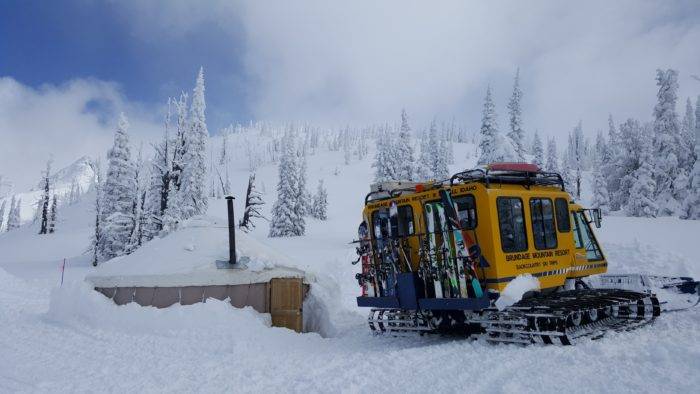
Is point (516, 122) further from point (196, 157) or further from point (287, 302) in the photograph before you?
point (287, 302)

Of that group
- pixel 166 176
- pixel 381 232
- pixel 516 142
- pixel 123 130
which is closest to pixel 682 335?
pixel 381 232

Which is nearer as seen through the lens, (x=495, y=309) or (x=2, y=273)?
(x=495, y=309)

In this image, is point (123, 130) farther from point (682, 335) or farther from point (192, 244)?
point (682, 335)

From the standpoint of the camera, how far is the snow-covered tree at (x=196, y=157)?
33781 mm

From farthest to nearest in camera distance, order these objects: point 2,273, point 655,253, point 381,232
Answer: point 2,273 → point 655,253 → point 381,232

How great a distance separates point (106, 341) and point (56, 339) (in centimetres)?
107

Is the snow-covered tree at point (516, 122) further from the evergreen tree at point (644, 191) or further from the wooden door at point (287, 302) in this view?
the wooden door at point (287, 302)

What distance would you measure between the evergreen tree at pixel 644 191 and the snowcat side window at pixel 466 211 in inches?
1490

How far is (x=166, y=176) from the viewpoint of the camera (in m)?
30.1

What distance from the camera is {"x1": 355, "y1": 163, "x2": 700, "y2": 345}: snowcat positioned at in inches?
333

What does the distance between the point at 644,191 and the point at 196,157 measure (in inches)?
1485

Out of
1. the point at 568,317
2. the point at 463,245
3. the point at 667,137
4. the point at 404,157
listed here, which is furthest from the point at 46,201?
the point at 667,137

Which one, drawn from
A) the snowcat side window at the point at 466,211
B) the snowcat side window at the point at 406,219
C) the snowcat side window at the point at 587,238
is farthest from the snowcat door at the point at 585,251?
the snowcat side window at the point at 406,219

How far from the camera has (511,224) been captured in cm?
903
